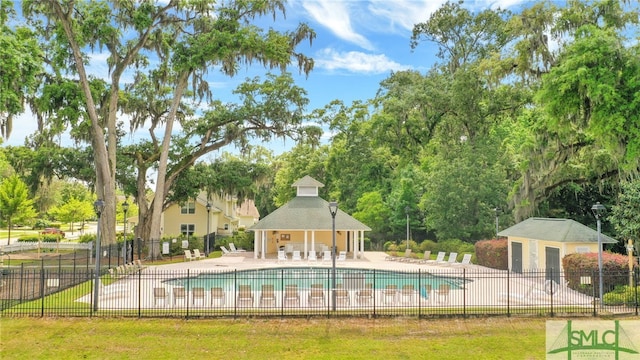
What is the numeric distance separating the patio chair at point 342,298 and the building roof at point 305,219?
50.3ft

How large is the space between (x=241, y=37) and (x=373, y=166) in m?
18.0

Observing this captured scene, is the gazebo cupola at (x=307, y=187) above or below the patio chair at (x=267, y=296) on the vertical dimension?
above

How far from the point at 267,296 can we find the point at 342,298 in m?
2.64

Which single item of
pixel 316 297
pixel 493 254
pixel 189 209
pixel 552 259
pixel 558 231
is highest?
pixel 189 209

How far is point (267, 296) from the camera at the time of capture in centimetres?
1542

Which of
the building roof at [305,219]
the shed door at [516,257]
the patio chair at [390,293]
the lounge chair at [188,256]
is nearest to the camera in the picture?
the patio chair at [390,293]

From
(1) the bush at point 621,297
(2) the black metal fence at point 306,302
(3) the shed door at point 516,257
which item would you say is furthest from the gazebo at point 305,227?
(1) the bush at point 621,297

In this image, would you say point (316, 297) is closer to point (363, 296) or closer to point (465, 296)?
point (363, 296)

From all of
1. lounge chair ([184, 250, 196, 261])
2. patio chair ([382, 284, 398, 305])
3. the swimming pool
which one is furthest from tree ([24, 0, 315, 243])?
patio chair ([382, 284, 398, 305])

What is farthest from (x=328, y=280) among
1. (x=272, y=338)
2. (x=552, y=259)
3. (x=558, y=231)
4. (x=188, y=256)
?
(x=188, y=256)

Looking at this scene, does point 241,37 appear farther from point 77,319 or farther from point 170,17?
point 77,319

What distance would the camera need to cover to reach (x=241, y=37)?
3131 centimetres

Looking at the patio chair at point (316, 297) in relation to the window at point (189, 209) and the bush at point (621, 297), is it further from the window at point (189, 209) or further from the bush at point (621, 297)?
the window at point (189, 209)

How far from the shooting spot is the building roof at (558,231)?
2009cm
